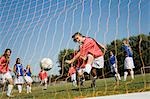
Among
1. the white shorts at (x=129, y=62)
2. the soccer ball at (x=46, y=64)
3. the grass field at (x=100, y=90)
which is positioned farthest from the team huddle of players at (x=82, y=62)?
the soccer ball at (x=46, y=64)

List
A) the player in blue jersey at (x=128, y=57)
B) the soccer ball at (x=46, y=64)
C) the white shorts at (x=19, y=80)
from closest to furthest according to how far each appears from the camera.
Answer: the player in blue jersey at (x=128, y=57) → the white shorts at (x=19, y=80) → the soccer ball at (x=46, y=64)

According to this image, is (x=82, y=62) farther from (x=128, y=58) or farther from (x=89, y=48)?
(x=128, y=58)

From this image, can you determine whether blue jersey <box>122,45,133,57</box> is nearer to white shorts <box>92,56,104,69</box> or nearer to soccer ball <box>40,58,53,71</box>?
soccer ball <box>40,58,53,71</box>

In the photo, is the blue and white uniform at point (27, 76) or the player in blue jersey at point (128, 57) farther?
the blue and white uniform at point (27, 76)

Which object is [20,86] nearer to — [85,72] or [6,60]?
[6,60]

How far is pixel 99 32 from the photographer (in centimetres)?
682

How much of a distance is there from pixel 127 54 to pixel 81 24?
154 inches

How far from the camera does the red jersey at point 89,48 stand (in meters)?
7.27

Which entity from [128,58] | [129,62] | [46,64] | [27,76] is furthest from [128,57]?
[27,76]

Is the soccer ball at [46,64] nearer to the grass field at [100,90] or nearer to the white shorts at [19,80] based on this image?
the white shorts at [19,80]

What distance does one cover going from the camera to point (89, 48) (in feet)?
24.4

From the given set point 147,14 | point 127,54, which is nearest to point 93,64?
point 147,14

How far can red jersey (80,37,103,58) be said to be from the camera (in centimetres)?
727

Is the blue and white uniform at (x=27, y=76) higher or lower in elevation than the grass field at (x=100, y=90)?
higher
